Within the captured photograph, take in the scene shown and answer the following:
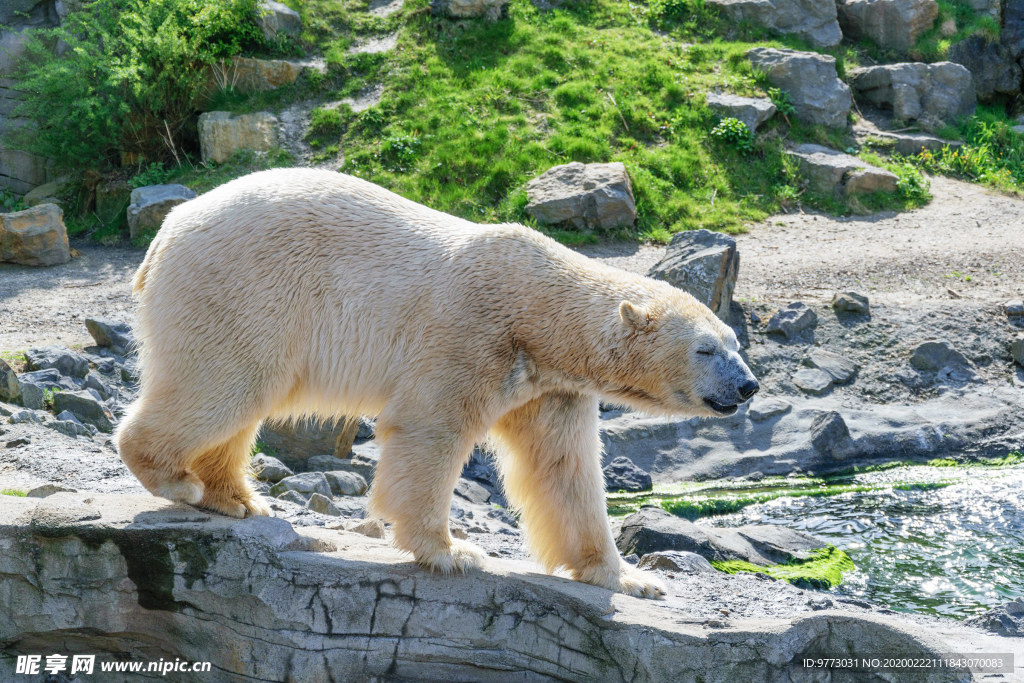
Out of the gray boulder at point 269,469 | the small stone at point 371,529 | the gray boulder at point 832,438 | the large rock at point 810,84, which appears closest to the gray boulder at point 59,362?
the gray boulder at point 269,469

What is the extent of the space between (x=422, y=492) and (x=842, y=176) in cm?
1260

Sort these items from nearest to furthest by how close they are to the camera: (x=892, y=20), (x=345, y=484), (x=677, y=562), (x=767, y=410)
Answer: (x=677, y=562), (x=345, y=484), (x=767, y=410), (x=892, y=20)

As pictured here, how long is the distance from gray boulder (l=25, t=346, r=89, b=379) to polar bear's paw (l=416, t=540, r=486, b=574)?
547cm

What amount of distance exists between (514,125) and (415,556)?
1137 centimetres

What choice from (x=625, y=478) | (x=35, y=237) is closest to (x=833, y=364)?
(x=625, y=478)

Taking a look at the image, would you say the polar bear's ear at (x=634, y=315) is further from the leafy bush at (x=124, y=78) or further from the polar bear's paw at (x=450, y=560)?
the leafy bush at (x=124, y=78)

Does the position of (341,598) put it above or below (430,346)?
below

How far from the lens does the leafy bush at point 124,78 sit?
1467 cm

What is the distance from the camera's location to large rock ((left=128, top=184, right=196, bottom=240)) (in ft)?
44.9

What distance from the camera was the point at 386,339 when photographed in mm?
4844

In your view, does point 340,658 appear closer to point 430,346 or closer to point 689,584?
point 430,346

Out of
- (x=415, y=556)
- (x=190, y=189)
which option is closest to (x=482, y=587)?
(x=415, y=556)

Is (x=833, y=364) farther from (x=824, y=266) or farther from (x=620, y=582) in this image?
(x=620, y=582)

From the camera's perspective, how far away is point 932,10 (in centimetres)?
1839
